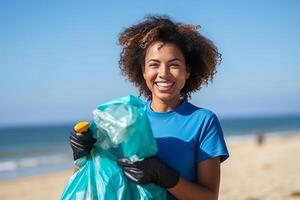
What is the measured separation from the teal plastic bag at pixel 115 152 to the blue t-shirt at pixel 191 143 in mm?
131

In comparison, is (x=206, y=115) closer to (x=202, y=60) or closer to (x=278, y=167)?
(x=202, y=60)

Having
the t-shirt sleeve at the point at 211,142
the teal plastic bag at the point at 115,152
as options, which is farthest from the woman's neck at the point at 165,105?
the t-shirt sleeve at the point at 211,142

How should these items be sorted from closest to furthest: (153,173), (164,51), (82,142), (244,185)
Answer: (153,173), (82,142), (164,51), (244,185)

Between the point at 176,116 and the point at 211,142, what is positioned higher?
the point at 176,116

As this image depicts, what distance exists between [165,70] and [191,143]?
1.16 feet

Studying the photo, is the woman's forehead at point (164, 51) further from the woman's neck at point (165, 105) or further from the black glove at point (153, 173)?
the black glove at point (153, 173)

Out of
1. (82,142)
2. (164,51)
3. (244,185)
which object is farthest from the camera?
(244,185)

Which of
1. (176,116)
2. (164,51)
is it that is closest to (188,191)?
(176,116)

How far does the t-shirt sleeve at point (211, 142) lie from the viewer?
2.27m

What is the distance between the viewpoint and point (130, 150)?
7.17 ft

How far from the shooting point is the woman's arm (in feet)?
7.27

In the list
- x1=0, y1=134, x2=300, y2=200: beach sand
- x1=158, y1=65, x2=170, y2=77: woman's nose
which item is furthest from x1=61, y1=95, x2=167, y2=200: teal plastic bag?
x1=0, y1=134, x2=300, y2=200: beach sand

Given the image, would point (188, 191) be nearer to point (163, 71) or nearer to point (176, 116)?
point (176, 116)

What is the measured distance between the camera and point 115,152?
7.63ft
